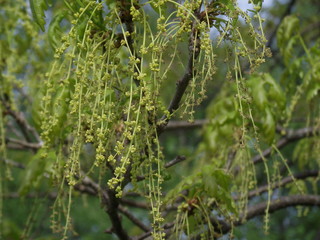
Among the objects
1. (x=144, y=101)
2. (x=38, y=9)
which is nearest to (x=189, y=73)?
(x=144, y=101)

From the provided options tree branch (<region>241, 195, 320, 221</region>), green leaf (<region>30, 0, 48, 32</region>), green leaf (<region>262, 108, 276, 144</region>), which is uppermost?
green leaf (<region>30, 0, 48, 32</region>)

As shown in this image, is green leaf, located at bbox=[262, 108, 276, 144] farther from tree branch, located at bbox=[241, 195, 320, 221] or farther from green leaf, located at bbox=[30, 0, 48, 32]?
green leaf, located at bbox=[30, 0, 48, 32]

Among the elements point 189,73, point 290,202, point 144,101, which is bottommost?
point 290,202

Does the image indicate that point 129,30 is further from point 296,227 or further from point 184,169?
point 296,227

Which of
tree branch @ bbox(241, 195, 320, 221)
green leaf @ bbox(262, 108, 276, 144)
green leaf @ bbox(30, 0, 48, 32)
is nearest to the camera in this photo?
green leaf @ bbox(30, 0, 48, 32)

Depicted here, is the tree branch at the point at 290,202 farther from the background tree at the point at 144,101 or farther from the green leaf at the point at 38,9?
the green leaf at the point at 38,9

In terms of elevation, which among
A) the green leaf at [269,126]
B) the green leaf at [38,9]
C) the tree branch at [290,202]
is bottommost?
the tree branch at [290,202]

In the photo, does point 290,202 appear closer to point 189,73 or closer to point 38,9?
point 189,73

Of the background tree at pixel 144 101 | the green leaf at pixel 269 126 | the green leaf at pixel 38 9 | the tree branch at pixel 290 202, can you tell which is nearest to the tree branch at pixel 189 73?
the background tree at pixel 144 101

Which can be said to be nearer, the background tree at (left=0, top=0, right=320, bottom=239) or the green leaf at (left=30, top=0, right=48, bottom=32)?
the background tree at (left=0, top=0, right=320, bottom=239)

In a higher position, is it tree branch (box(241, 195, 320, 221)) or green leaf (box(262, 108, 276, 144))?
green leaf (box(262, 108, 276, 144))

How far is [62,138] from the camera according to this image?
2.29 metres

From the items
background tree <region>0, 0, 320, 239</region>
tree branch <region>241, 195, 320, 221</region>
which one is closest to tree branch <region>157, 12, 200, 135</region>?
background tree <region>0, 0, 320, 239</region>

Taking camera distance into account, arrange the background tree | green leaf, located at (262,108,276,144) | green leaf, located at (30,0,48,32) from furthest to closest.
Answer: green leaf, located at (262,108,276,144) → green leaf, located at (30,0,48,32) → the background tree
